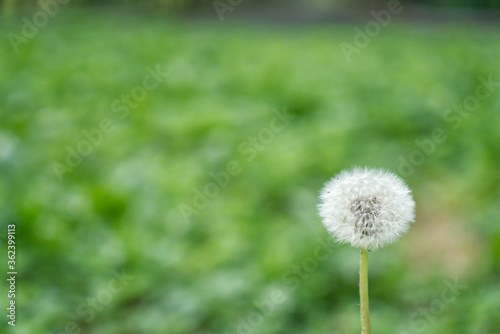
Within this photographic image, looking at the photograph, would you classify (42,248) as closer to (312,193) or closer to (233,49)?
Answer: (312,193)

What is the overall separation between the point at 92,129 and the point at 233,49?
5349 mm

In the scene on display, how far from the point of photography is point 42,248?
10.5 ft

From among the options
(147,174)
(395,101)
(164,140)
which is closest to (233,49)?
(395,101)

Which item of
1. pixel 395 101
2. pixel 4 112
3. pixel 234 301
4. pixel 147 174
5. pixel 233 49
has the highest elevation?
pixel 233 49
